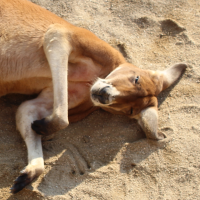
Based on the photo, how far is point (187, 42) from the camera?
4.77 metres

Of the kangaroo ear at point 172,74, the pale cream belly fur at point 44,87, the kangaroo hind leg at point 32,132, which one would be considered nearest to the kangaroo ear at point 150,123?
the kangaroo ear at point 172,74

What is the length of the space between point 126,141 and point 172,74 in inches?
52.5

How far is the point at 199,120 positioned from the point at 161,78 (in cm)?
81

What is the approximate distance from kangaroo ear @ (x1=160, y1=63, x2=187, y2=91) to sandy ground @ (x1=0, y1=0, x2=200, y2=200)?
169mm

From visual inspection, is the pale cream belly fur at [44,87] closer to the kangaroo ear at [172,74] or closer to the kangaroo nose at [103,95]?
the kangaroo nose at [103,95]

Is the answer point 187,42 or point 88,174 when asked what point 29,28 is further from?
point 187,42

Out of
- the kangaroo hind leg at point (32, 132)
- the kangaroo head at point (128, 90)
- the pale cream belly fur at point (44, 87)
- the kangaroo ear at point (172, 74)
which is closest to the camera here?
the kangaroo hind leg at point (32, 132)

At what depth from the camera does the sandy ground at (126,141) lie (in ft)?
10.3

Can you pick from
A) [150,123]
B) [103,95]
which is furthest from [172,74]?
[103,95]

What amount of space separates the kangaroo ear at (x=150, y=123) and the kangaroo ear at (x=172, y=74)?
61 cm

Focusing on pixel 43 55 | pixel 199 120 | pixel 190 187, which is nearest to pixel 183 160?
pixel 190 187

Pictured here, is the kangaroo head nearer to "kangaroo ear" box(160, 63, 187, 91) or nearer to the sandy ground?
"kangaroo ear" box(160, 63, 187, 91)

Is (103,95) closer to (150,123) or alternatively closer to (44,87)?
(150,123)

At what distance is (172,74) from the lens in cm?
420
